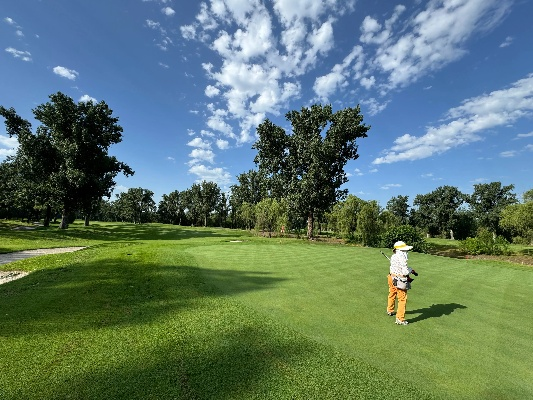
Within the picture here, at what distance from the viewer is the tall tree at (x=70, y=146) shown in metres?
37.9

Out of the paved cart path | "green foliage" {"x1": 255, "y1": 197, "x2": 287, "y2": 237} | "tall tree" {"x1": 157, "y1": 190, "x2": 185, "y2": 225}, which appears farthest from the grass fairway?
"tall tree" {"x1": 157, "y1": 190, "x2": 185, "y2": 225}

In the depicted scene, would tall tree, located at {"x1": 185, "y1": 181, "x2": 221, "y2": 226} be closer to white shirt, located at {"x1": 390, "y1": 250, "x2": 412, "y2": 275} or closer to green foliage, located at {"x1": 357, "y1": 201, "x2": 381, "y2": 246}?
green foliage, located at {"x1": 357, "y1": 201, "x2": 381, "y2": 246}

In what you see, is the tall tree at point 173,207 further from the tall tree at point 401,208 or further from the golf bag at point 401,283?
the golf bag at point 401,283

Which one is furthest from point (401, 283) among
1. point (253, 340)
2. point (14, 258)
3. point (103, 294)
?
point (14, 258)

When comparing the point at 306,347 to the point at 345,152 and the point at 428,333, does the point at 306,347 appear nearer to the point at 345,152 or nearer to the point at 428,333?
the point at 428,333

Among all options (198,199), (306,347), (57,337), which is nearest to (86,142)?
(57,337)

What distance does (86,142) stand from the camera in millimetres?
39250

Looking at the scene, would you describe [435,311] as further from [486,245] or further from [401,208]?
[401,208]

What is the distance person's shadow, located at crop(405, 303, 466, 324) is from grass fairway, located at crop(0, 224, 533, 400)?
36 millimetres

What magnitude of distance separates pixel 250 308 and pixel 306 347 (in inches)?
100

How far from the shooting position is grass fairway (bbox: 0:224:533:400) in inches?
177

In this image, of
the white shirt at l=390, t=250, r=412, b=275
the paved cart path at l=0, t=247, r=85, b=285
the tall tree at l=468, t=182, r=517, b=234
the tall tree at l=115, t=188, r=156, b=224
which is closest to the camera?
the white shirt at l=390, t=250, r=412, b=275

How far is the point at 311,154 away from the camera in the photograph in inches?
1679

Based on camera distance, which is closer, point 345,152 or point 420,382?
point 420,382
